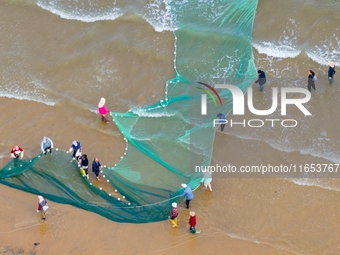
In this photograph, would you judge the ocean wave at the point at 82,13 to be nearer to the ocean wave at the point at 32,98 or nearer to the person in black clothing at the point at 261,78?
the ocean wave at the point at 32,98

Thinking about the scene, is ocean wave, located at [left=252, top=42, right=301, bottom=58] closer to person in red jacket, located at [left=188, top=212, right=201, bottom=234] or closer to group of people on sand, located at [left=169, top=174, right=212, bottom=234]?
group of people on sand, located at [left=169, top=174, right=212, bottom=234]

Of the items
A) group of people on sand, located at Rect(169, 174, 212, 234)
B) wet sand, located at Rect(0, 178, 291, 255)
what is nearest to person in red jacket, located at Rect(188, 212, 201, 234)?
group of people on sand, located at Rect(169, 174, 212, 234)

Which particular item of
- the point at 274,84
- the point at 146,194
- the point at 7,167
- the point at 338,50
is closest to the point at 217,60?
the point at 274,84

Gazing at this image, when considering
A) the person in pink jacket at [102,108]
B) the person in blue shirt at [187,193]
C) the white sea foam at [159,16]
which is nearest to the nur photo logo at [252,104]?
the person in blue shirt at [187,193]

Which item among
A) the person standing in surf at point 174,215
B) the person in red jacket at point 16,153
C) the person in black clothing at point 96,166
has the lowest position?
the person standing in surf at point 174,215

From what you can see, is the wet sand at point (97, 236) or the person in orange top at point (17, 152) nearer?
the wet sand at point (97, 236)

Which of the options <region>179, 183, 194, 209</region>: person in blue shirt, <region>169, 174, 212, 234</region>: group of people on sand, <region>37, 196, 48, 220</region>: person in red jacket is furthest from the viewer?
<region>179, 183, 194, 209</region>: person in blue shirt

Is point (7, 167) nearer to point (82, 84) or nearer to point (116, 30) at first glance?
Result: point (82, 84)

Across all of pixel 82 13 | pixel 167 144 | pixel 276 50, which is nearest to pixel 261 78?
pixel 276 50

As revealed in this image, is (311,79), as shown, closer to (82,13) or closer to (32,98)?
(32,98)

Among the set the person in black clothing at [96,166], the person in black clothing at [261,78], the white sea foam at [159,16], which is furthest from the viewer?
the white sea foam at [159,16]

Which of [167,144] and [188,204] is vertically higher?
[167,144]
